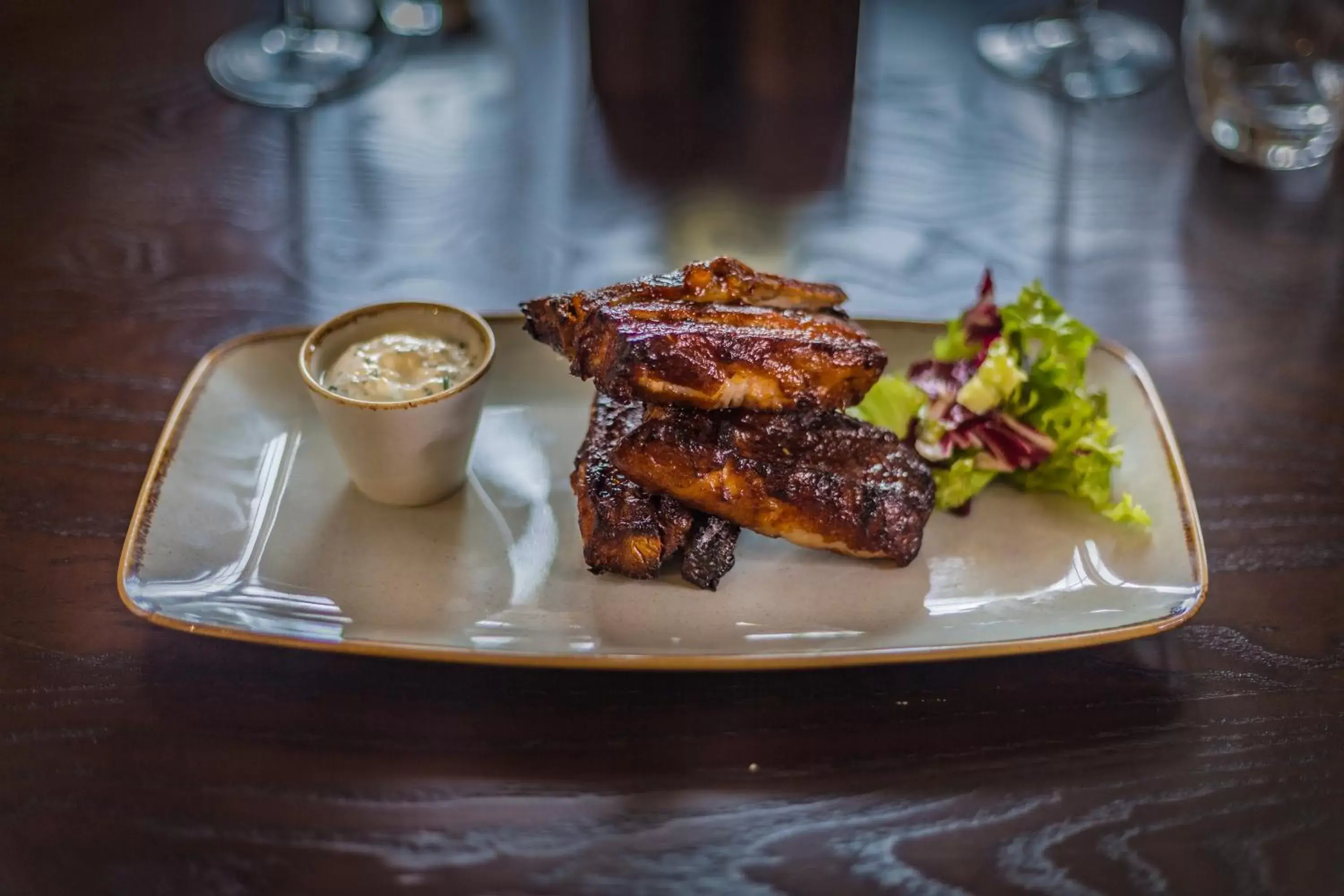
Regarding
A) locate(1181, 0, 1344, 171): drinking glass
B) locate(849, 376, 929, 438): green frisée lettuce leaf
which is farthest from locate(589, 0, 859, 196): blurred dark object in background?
locate(849, 376, 929, 438): green frisée lettuce leaf

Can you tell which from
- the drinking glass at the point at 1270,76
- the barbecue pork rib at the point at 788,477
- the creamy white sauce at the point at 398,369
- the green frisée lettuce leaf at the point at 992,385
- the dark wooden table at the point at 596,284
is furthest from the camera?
the drinking glass at the point at 1270,76

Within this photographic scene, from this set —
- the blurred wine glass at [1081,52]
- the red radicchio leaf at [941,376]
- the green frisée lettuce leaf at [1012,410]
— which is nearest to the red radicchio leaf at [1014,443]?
the green frisée lettuce leaf at [1012,410]

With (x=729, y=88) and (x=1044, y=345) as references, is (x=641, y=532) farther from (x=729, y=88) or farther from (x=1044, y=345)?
(x=729, y=88)

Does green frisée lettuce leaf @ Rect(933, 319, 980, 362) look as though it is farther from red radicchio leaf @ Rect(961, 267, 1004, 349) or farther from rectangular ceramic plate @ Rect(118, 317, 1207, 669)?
rectangular ceramic plate @ Rect(118, 317, 1207, 669)

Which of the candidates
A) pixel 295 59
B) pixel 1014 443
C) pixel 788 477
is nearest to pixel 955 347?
pixel 1014 443

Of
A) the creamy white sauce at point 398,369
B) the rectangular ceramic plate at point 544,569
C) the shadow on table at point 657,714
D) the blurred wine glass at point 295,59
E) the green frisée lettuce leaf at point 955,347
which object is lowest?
the shadow on table at point 657,714

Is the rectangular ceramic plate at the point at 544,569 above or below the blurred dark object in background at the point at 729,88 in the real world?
below

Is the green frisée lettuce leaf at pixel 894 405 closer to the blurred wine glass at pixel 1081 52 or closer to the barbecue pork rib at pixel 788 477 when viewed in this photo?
the barbecue pork rib at pixel 788 477
